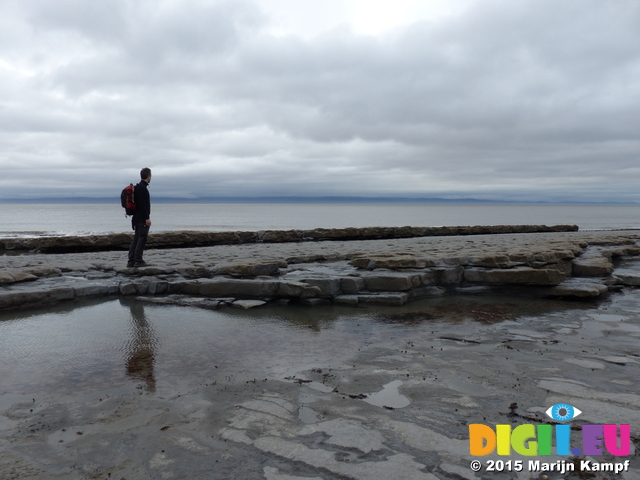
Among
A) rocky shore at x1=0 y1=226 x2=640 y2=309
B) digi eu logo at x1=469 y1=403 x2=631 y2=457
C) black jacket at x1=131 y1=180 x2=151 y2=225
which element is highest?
black jacket at x1=131 y1=180 x2=151 y2=225

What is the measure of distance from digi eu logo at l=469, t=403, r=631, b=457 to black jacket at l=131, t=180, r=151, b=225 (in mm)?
7759

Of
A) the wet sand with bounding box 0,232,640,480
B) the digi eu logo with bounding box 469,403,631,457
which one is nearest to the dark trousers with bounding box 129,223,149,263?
the wet sand with bounding box 0,232,640,480

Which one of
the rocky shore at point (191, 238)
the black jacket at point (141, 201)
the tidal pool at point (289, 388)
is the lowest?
the tidal pool at point (289, 388)

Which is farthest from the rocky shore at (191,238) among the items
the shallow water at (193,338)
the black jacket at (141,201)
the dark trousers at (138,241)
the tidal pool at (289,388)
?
the tidal pool at (289,388)

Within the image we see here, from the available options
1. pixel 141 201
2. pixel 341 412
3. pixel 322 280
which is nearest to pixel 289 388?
pixel 341 412

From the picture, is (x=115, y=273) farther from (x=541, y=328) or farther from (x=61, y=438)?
(x=541, y=328)

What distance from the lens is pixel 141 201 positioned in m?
8.91

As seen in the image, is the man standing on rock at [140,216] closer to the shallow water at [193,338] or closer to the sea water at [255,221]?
the shallow water at [193,338]

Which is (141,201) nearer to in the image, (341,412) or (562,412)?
(341,412)

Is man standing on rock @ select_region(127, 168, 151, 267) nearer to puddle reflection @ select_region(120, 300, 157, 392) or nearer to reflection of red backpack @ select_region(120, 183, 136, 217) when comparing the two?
reflection of red backpack @ select_region(120, 183, 136, 217)

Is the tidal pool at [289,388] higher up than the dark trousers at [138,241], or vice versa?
the dark trousers at [138,241]

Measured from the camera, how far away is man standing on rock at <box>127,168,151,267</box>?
29.1ft

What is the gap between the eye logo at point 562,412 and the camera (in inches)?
124

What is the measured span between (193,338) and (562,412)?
390cm
